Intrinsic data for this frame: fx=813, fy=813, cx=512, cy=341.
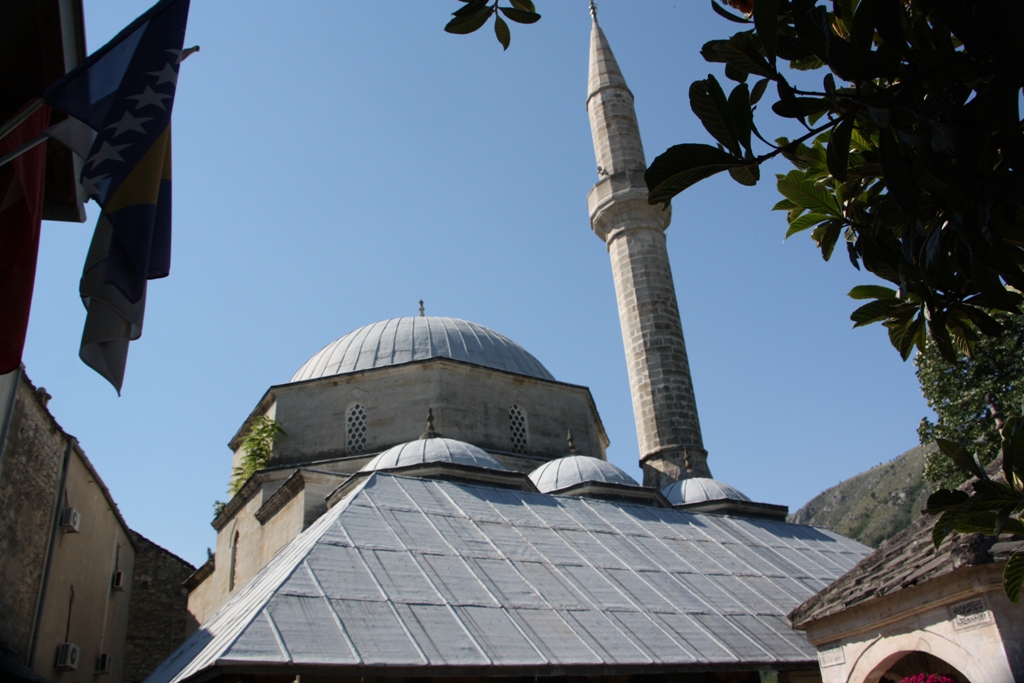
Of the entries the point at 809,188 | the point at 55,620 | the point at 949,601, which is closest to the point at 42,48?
the point at 809,188

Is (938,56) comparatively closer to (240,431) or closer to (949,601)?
(949,601)

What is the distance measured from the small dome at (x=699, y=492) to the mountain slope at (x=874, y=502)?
40681 mm

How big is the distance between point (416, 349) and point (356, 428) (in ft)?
7.36

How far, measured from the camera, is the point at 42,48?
4.58 meters

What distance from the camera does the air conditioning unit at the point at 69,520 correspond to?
1178 centimetres

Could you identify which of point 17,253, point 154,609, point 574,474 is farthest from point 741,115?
point 154,609

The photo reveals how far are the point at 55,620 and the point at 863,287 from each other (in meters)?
12.5

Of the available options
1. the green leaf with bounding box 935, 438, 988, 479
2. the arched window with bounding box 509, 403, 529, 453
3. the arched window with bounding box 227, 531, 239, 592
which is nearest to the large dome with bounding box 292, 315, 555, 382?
A: the arched window with bounding box 509, 403, 529, 453

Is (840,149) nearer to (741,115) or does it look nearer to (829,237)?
(741,115)

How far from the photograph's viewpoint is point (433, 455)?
12.6 meters

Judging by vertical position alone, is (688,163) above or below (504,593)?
above

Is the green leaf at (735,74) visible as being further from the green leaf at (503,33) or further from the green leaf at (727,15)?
the green leaf at (503,33)

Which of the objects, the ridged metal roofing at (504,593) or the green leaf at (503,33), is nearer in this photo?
the green leaf at (503,33)

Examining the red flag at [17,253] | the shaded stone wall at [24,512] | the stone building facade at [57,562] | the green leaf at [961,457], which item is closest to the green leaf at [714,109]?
the green leaf at [961,457]
